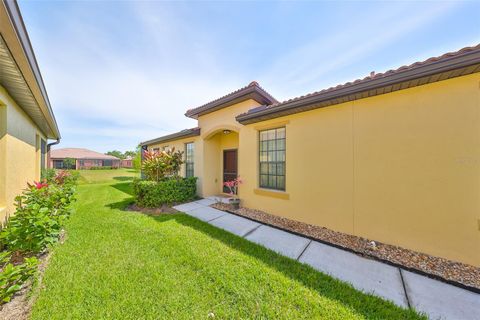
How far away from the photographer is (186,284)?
2.60 metres

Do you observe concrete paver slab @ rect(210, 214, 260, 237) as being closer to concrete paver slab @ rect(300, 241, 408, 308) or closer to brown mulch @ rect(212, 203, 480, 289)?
brown mulch @ rect(212, 203, 480, 289)

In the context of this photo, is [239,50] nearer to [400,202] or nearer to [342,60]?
[342,60]

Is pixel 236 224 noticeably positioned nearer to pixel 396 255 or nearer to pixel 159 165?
pixel 396 255

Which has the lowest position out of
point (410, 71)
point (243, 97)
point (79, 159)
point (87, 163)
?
point (87, 163)

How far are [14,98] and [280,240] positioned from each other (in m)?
6.98

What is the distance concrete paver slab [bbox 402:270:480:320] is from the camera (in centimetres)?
211

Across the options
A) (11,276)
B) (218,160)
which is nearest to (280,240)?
(11,276)

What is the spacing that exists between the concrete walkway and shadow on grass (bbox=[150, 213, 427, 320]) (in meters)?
0.18

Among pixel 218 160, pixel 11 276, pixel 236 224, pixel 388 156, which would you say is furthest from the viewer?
pixel 218 160

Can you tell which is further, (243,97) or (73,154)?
(73,154)

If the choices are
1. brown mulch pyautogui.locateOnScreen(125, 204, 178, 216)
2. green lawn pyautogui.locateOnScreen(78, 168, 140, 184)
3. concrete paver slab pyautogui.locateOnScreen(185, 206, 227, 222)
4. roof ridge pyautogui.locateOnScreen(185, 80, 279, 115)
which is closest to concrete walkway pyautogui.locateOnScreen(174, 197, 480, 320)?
concrete paver slab pyautogui.locateOnScreen(185, 206, 227, 222)

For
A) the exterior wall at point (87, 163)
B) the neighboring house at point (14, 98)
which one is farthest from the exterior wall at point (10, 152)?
the exterior wall at point (87, 163)

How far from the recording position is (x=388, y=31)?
419 centimetres

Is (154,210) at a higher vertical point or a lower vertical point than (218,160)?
lower
